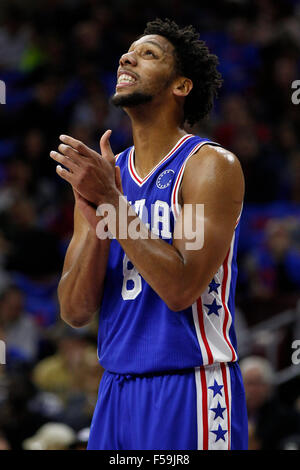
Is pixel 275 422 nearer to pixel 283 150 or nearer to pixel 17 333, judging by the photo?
pixel 17 333

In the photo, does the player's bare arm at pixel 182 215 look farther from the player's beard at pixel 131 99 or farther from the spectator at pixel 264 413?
the spectator at pixel 264 413

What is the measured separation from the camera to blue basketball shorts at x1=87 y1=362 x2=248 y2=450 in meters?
2.79

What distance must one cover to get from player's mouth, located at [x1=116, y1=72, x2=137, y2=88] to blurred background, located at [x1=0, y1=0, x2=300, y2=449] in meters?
2.54

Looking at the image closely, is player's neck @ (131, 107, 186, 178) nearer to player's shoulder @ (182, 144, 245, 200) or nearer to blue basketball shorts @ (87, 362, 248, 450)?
player's shoulder @ (182, 144, 245, 200)

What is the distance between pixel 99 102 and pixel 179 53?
6254 millimetres

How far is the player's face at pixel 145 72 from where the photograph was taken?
315 cm

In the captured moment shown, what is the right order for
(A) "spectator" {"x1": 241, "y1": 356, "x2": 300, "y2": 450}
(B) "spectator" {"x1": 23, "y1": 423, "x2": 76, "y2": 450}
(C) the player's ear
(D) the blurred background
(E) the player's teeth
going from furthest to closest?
(D) the blurred background
(A) "spectator" {"x1": 241, "y1": 356, "x2": 300, "y2": 450}
(B) "spectator" {"x1": 23, "y1": 423, "x2": 76, "y2": 450}
(C) the player's ear
(E) the player's teeth

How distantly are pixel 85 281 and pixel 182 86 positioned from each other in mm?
962

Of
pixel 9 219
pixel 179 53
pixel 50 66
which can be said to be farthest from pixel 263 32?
pixel 179 53

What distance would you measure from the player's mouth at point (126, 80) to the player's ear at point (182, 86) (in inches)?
8.2

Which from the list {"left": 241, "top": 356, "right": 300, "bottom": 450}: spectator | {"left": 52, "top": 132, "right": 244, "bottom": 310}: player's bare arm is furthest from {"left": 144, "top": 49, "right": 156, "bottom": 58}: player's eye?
{"left": 241, "top": 356, "right": 300, "bottom": 450}: spectator

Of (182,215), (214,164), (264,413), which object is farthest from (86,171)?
(264,413)

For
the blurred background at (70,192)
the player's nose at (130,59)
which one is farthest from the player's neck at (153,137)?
the blurred background at (70,192)

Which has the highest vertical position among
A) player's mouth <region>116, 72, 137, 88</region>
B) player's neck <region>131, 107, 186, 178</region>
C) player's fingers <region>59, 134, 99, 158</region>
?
player's mouth <region>116, 72, 137, 88</region>
